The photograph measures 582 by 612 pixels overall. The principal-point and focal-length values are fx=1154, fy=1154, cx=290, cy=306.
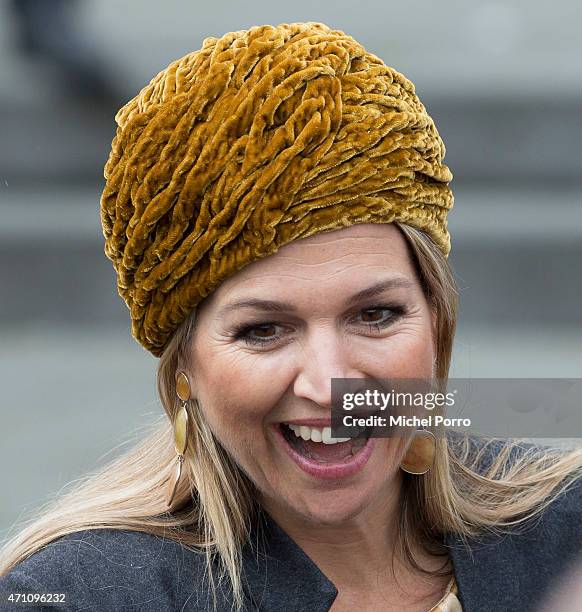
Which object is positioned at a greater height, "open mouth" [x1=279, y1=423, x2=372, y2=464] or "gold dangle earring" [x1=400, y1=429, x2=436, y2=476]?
"gold dangle earring" [x1=400, y1=429, x2=436, y2=476]

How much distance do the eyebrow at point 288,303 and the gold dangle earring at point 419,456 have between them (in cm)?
35

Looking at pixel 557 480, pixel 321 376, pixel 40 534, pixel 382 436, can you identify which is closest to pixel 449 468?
A: pixel 557 480

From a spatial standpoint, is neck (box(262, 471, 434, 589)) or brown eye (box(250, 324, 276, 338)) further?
neck (box(262, 471, 434, 589))

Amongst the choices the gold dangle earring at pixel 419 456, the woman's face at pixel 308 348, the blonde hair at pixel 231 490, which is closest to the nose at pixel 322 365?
the woman's face at pixel 308 348

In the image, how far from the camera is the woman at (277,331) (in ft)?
6.03

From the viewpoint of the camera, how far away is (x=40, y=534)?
2.08m

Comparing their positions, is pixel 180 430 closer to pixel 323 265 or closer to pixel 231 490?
pixel 231 490

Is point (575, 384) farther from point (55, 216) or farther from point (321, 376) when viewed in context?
point (55, 216)

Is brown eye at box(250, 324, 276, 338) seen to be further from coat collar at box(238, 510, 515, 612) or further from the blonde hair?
coat collar at box(238, 510, 515, 612)

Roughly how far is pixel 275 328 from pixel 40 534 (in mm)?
601

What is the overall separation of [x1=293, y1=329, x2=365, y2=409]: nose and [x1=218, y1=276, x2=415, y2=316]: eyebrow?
0.20 ft

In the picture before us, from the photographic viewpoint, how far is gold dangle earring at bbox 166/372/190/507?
2.04 meters

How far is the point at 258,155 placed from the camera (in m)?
1.82

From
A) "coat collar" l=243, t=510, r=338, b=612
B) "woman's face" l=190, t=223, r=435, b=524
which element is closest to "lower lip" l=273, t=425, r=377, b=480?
"woman's face" l=190, t=223, r=435, b=524
